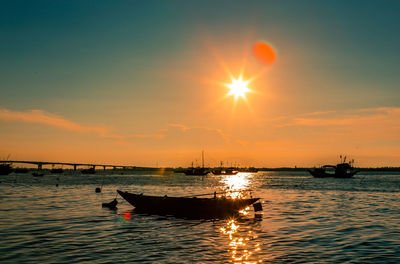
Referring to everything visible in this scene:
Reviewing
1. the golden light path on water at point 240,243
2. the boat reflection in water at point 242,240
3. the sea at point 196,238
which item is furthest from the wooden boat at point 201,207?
the golden light path on water at point 240,243

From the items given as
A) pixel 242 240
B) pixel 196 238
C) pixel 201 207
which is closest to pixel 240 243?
pixel 242 240

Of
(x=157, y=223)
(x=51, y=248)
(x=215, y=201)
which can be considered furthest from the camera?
(x=215, y=201)

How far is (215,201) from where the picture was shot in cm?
3366

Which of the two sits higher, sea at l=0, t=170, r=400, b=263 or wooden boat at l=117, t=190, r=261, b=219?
wooden boat at l=117, t=190, r=261, b=219

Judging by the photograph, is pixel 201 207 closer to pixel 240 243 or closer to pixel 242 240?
pixel 242 240

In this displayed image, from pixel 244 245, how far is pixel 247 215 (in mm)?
15496

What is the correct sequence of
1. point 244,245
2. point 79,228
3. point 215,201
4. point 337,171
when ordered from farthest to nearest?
1. point 337,171
2. point 215,201
3. point 79,228
4. point 244,245

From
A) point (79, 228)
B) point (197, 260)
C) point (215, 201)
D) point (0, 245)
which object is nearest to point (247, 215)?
point (215, 201)

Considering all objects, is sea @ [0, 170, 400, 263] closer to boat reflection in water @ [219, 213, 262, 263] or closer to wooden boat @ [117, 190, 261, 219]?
boat reflection in water @ [219, 213, 262, 263]

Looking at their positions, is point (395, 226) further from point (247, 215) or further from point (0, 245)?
point (0, 245)

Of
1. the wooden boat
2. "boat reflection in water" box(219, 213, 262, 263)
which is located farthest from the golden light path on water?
the wooden boat

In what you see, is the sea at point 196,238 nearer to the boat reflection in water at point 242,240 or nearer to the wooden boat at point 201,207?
the boat reflection in water at point 242,240

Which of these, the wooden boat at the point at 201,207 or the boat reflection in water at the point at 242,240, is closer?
the boat reflection in water at the point at 242,240

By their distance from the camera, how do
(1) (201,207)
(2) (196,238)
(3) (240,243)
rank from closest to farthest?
(3) (240,243)
(2) (196,238)
(1) (201,207)
